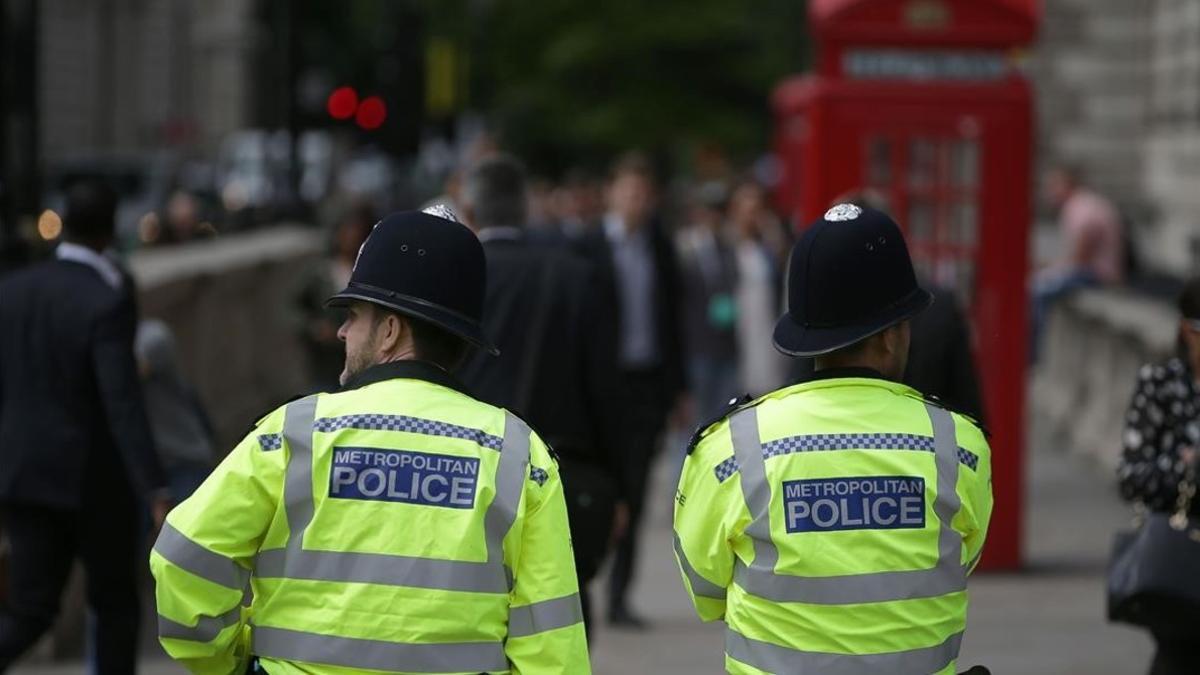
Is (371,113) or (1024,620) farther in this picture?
(371,113)

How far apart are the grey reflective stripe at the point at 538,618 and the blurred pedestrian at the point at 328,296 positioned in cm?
774

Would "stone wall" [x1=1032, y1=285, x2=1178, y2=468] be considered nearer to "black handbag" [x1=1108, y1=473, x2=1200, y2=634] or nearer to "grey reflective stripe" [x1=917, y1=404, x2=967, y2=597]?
"black handbag" [x1=1108, y1=473, x2=1200, y2=634]

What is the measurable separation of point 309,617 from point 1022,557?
7970mm

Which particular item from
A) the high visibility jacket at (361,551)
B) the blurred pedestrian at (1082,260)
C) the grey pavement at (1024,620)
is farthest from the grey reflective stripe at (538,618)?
the blurred pedestrian at (1082,260)

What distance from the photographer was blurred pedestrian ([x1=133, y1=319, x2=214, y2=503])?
827 centimetres

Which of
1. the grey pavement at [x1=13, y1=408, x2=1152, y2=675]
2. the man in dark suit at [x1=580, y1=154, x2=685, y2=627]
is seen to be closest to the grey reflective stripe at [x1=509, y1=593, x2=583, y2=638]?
the grey pavement at [x1=13, y1=408, x2=1152, y2=675]

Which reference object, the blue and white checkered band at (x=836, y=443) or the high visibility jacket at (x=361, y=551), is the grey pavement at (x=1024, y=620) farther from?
the high visibility jacket at (x=361, y=551)

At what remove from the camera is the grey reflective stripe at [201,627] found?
3809 millimetres

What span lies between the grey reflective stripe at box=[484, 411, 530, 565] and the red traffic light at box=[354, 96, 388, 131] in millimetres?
19786

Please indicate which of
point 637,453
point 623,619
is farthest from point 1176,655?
point 637,453

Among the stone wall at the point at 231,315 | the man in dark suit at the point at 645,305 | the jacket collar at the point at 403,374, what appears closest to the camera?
the jacket collar at the point at 403,374

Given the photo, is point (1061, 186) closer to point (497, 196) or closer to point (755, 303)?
point (755, 303)

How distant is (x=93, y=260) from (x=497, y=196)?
1.34 meters

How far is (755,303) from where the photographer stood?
44.5 ft
